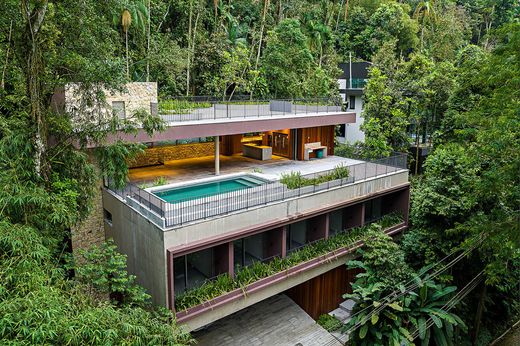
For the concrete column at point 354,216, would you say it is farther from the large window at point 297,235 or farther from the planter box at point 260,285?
the large window at point 297,235

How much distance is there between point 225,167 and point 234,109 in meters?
3.03

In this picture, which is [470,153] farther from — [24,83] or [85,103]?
[24,83]

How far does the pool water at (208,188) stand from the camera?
1520cm

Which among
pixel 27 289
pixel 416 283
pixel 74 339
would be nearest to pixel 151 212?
pixel 27 289

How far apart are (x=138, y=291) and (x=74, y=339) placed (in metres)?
4.77

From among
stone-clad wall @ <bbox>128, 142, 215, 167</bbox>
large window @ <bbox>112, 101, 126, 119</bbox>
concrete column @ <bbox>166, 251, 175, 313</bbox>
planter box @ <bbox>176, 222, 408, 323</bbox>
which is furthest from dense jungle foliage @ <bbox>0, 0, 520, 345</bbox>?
stone-clad wall @ <bbox>128, 142, 215, 167</bbox>

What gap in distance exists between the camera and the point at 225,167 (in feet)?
66.7

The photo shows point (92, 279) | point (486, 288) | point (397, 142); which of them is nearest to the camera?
point (92, 279)

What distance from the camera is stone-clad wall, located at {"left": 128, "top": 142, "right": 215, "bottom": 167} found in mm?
19875

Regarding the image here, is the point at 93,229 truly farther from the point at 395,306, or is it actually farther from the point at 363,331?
the point at 395,306

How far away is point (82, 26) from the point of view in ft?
39.9

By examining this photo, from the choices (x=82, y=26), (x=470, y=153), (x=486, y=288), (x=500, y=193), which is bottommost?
(x=486, y=288)

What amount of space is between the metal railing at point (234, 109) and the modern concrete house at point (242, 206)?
0.07 m

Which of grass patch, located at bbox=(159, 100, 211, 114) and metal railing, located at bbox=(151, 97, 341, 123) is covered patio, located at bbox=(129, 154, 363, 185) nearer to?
metal railing, located at bbox=(151, 97, 341, 123)
